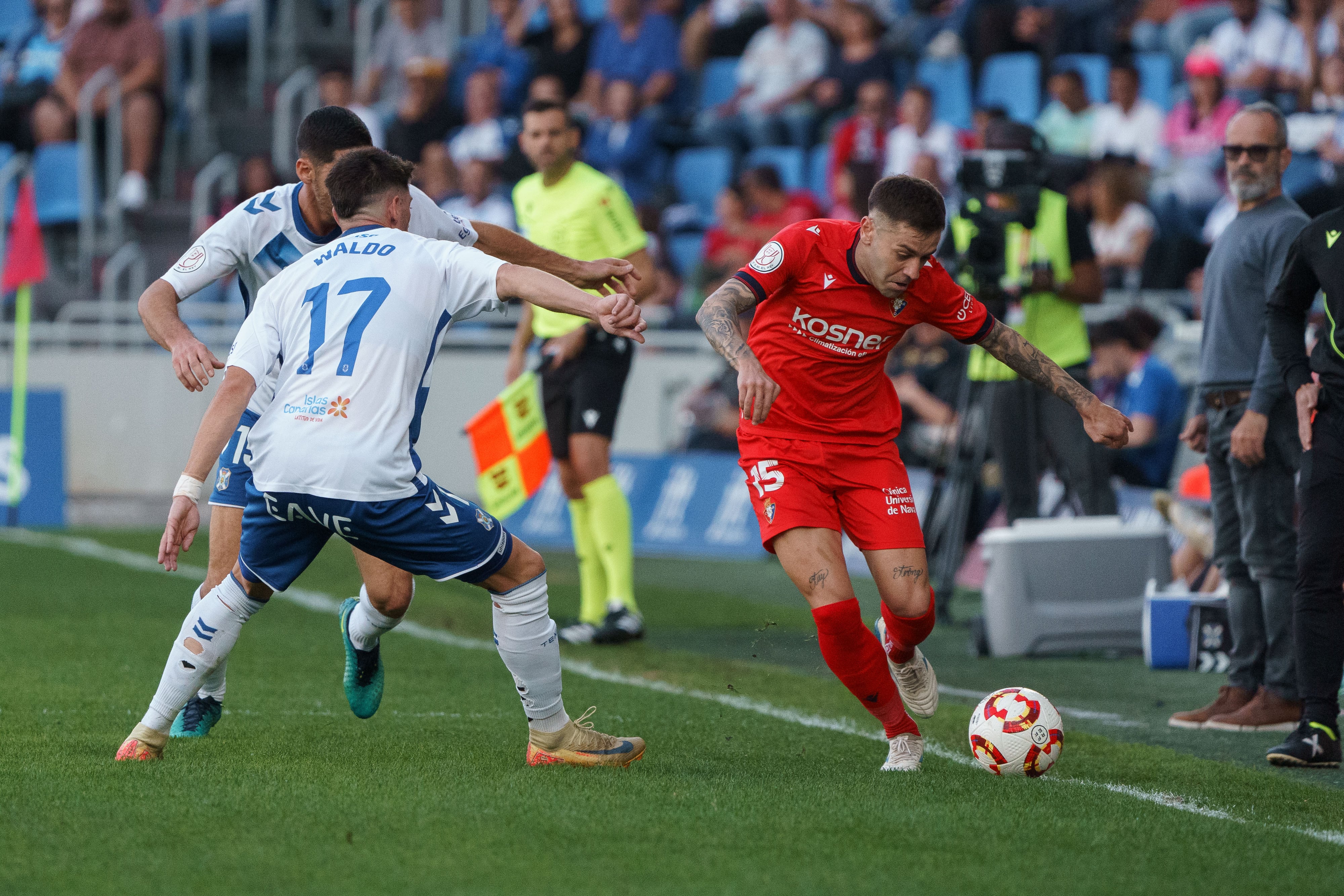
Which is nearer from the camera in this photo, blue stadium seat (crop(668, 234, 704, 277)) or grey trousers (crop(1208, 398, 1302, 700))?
grey trousers (crop(1208, 398, 1302, 700))

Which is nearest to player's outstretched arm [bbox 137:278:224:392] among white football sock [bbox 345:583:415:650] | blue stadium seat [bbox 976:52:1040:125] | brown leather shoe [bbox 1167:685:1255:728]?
white football sock [bbox 345:583:415:650]

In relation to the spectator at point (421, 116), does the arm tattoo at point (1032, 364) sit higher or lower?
lower

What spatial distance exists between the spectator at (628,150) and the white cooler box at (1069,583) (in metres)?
10.2

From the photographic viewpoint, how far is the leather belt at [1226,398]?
272 inches

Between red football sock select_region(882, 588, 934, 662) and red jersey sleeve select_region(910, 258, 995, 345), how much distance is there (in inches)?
34.9

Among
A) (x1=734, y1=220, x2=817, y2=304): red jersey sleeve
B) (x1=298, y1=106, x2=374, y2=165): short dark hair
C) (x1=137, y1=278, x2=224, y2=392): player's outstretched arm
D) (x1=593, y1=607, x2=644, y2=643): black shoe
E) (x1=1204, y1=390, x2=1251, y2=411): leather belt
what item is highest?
(x1=298, y1=106, x2=374, y2=165): short dark hair

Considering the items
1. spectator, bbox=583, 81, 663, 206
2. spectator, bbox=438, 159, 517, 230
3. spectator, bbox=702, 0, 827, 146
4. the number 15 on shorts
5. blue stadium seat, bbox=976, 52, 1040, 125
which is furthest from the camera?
spectator, bbox=583, 81, 663, 206

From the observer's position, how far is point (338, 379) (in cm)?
509

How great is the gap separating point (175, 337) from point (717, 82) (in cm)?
1495

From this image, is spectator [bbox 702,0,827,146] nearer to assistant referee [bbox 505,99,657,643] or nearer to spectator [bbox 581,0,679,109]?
spectator [bbox 581,0,679,109]

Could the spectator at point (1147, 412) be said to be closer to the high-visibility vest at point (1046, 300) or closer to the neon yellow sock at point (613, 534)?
the high-visibility vest at point (1046, 300)

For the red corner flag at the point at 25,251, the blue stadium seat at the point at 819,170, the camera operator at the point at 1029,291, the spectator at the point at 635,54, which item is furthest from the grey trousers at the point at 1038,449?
the spectator at the point at 635,54

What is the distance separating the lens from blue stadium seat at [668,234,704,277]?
1766 centimetres

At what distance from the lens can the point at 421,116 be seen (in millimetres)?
19906
